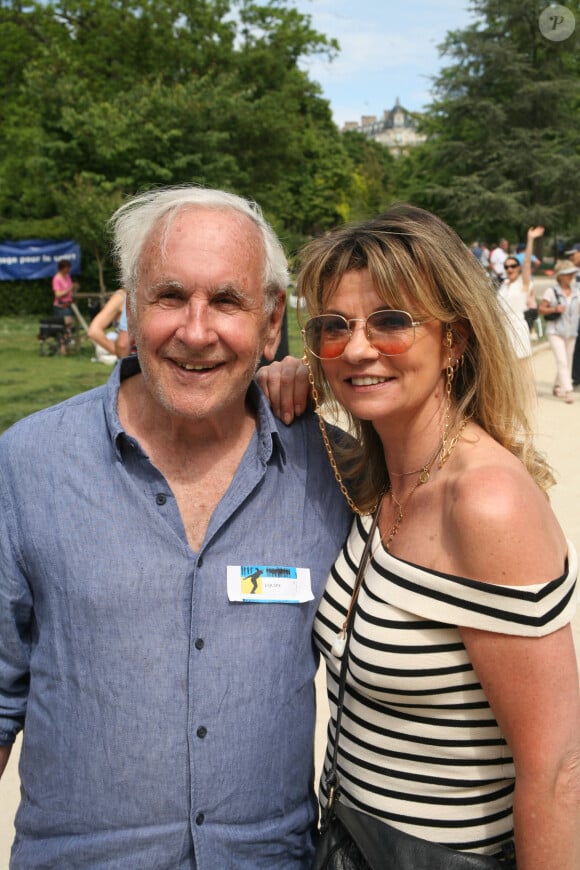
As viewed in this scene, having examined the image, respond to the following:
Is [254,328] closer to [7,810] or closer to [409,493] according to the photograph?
[409,493]

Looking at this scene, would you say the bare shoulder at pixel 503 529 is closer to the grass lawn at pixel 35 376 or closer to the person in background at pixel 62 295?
the grass lawn at pixel 35 376

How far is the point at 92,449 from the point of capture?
1892 millimetres

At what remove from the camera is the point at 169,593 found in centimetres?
177

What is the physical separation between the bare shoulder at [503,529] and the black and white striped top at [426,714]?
1.7 inches

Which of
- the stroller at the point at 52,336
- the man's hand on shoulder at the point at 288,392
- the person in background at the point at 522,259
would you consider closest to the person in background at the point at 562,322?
the person in background at the point at 522,259

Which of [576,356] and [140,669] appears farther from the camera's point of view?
[576,356]

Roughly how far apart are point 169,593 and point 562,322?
1072cm

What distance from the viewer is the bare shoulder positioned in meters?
1.54

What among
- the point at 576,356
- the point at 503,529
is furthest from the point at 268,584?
the point at 576,356

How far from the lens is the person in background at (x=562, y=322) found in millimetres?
11422

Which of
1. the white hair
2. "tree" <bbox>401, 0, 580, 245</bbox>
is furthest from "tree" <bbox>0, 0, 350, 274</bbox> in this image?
the white hair

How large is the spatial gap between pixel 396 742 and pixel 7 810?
214cm

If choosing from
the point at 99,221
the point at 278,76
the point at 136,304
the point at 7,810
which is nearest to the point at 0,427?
the point at 7,810

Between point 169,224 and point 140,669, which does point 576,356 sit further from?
point 140,669
